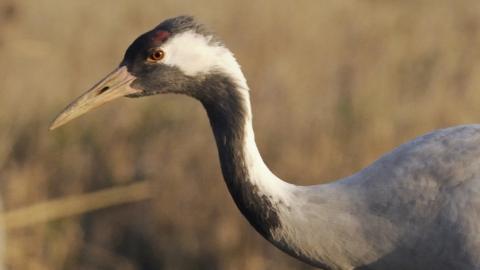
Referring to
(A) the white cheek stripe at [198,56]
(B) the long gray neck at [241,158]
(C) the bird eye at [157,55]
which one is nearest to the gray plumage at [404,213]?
(B) the long gray neck at [241,158]

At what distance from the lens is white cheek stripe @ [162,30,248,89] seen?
495 centimetres

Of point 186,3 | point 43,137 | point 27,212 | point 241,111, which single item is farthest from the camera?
point 186,3

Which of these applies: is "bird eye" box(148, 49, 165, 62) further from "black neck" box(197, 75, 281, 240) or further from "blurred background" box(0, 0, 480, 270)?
"blurred background" box(0, 0, 480, 270)

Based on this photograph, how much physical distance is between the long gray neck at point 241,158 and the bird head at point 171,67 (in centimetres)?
5

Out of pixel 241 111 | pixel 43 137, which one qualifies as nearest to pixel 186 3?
pixel 43 137

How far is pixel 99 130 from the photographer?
355 inches

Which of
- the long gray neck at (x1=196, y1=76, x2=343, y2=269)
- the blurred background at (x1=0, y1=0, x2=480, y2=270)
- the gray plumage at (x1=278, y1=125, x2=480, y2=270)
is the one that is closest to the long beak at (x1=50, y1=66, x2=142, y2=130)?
the long gray neck at (x1=196, y1=76, x2=343, y2=269)

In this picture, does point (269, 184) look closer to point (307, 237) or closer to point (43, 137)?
point (307, 237)

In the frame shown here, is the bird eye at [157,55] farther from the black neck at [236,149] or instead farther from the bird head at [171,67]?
the black neck at [236,149]

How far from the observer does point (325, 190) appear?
16.7 ft

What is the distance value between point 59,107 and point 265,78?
1578mm

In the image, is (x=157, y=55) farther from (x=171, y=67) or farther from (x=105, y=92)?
(x=105, y=92)

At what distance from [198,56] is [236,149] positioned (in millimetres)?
403

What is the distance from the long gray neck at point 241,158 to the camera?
4.92 meters
